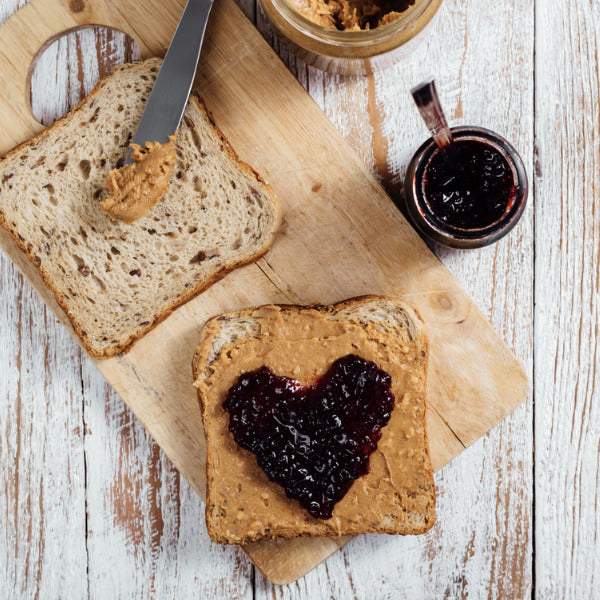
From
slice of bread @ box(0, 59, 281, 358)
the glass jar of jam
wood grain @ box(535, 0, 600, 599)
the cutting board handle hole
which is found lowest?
wood grain @ box(535, 0, 600, 599)

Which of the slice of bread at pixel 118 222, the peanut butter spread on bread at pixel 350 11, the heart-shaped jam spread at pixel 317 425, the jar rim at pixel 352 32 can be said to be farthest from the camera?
the slice of bread at pixel 118 222

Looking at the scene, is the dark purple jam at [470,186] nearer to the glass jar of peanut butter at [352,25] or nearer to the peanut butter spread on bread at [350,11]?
the glass jar of peanut butter at [352,25]

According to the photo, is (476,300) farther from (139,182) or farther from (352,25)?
(139,182)

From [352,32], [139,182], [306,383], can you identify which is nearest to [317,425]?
[306,383]

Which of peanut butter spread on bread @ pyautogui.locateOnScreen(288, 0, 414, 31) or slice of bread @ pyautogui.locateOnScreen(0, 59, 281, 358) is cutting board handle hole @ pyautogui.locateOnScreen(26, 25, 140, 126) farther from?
peanut butter spread on bread @ pyautogui.locateOnScreen(288, 0, 414, 31)

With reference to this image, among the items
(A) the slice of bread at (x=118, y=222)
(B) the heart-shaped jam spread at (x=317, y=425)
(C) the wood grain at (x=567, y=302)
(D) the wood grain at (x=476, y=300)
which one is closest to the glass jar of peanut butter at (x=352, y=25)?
(D) the wood grain at (x=476, y=300)

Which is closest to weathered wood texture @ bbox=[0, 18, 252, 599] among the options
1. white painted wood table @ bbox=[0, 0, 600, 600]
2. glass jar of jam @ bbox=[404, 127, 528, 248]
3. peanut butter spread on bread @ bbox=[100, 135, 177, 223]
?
white painted wood table @ bbox=[0, 0, 600, 600]
